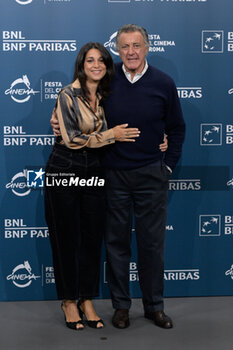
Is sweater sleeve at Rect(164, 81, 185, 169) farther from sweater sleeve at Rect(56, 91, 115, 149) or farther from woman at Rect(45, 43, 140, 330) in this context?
sweater sleeve at Rect(56, 91, 115, 149)

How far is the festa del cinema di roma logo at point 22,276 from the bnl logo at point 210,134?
1426mm

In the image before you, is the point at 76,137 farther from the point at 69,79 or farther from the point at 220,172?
the point at 220,172

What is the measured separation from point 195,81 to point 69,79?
0.81m

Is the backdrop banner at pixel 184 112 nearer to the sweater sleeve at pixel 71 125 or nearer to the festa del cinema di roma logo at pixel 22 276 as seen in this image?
the festa del cinema di roma logo at pixel 22 276

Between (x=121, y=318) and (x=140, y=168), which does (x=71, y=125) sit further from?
(x=121, y=318)

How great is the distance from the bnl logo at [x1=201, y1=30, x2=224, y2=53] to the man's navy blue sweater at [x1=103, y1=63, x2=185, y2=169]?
0.57 meters

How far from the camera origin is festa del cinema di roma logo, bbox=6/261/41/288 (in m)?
3.76

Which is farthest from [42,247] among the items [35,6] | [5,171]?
[35,6]

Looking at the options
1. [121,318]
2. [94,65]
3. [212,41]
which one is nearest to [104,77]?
[94,65]

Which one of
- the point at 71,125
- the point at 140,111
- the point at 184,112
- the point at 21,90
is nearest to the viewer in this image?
the point at 71,125

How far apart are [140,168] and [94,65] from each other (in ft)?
2.08

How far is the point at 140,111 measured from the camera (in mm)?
3146

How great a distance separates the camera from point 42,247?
3.77 metres

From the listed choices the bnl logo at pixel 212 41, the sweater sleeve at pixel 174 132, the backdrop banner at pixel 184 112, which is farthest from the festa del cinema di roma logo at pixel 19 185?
the bnl logo at pixel 212 41
